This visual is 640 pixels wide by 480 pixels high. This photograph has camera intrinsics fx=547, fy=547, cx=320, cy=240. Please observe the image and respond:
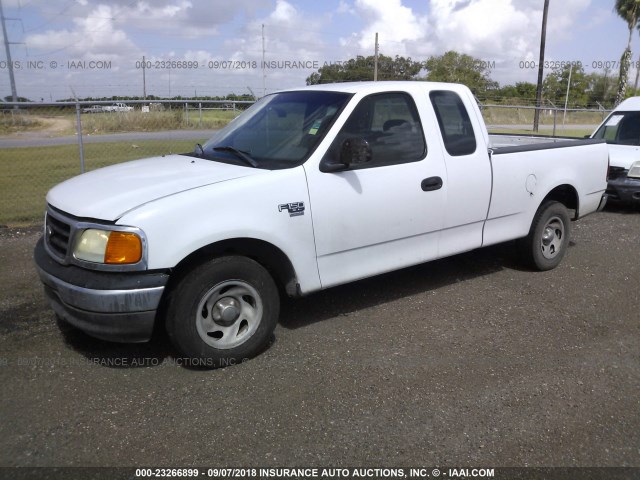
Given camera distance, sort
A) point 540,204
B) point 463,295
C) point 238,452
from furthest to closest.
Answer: point 540,204
point 463,295
point 238,452

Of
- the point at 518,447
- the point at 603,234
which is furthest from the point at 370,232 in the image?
the point at 603,234

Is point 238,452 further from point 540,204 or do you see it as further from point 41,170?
point 41,170

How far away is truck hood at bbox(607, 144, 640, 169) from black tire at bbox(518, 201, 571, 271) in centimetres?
384

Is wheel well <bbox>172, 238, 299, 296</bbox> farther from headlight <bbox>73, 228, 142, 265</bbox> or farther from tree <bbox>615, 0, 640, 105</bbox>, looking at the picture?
tree <bbox>615, 0, 640, 105</bbox>

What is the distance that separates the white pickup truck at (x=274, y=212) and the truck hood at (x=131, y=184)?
0.02 m

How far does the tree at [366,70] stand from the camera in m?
24.6

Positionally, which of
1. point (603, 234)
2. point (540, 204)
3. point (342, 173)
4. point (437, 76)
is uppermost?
point (437, 76)

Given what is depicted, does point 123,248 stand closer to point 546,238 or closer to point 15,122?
point 546,238

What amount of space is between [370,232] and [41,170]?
28.9 ft

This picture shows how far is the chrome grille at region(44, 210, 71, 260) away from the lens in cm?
360

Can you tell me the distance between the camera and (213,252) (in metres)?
3.68

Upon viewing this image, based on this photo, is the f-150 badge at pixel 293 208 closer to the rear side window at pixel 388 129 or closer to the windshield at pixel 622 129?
the rear side window at pixel 388 129

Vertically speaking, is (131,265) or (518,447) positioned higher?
(131,265)

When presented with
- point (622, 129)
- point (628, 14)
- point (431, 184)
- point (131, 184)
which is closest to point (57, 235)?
point (131, 184)
